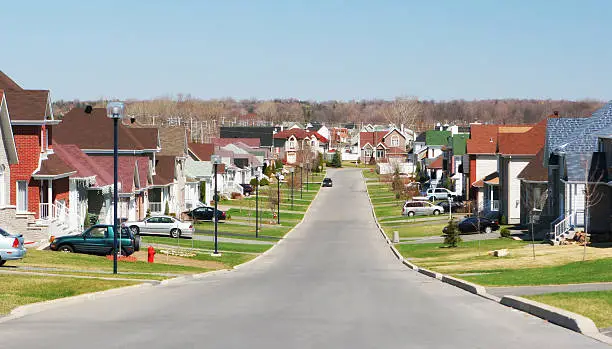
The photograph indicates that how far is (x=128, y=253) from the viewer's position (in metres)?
43.4

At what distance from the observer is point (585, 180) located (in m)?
51.1

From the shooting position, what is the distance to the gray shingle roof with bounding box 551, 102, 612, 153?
54281mm

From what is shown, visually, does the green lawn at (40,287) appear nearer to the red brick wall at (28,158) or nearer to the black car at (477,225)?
the red brick wall at (28,158)

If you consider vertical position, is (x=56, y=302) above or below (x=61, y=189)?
below

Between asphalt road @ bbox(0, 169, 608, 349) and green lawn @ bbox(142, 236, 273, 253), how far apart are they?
23163mm

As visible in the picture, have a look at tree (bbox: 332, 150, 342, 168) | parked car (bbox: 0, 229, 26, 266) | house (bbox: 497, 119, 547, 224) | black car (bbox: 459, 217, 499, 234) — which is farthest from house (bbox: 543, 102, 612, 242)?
tree (bbox: 332, 150, 342, 168)

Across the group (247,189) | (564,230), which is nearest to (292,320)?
(564,230)

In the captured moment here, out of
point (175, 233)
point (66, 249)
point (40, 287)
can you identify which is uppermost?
point (40, 287)

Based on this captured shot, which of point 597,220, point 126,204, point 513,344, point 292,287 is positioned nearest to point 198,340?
point 513,344

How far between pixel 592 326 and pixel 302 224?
70.6 meters

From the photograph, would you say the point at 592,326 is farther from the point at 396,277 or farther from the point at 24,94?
the point at 24,94

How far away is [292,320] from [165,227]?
146 feet

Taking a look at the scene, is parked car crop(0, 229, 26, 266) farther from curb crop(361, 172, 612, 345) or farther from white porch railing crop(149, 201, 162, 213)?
white porch railing crop(149, 201, 162, 213)

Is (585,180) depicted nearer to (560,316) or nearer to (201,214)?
(560,316)
